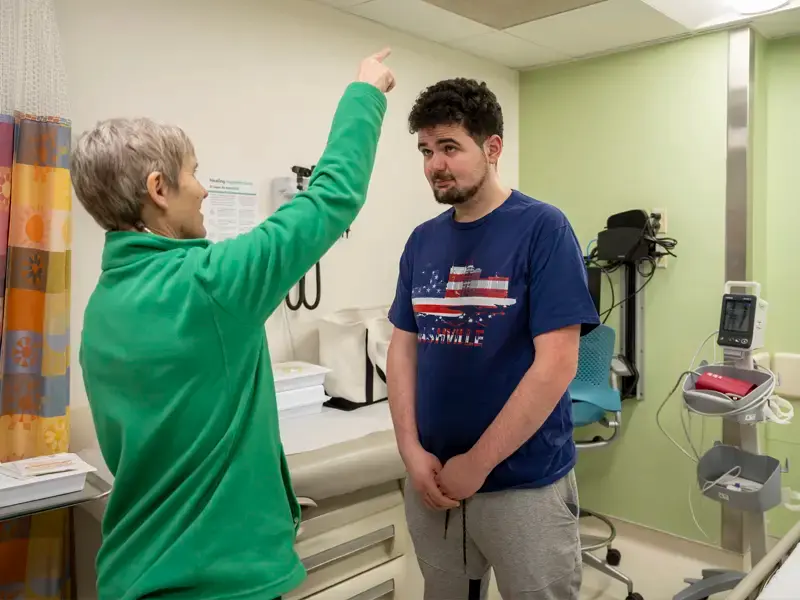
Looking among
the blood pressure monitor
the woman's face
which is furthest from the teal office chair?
the woman's face

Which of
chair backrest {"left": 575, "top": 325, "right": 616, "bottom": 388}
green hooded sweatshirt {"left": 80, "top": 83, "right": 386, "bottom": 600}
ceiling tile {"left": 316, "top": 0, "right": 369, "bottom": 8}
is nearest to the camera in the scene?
green hooded sweatshirt {"left": 80, "top": 83, "right": 386, "bottom": 600}

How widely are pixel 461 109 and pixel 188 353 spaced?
0.82 meters

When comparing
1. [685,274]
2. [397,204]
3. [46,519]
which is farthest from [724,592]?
[46,519]

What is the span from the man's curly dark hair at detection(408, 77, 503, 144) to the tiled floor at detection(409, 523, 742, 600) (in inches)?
75.2

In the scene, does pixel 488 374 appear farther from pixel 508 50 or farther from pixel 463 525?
pixel 508 50

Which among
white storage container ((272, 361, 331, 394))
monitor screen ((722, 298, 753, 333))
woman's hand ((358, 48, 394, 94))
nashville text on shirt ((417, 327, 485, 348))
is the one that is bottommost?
white storage container ((272, 361, 331, 394))

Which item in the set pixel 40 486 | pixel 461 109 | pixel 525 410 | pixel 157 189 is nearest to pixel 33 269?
pixel 40 486

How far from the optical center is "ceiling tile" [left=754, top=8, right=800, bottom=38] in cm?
266

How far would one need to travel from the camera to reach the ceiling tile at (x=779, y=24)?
2.66m

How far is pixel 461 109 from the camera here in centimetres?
146

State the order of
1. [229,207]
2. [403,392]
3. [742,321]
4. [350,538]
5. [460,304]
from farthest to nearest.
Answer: [229,207]
[742,321]
[350,538]
[403,392]
[460,304]

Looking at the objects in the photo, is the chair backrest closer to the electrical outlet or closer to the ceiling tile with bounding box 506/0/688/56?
the electrical outlet

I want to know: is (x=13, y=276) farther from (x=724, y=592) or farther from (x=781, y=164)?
(x=781, y=164)

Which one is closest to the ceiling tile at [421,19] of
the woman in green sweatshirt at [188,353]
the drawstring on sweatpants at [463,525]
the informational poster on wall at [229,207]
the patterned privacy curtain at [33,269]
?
the informational poster on wall at [229,207]
